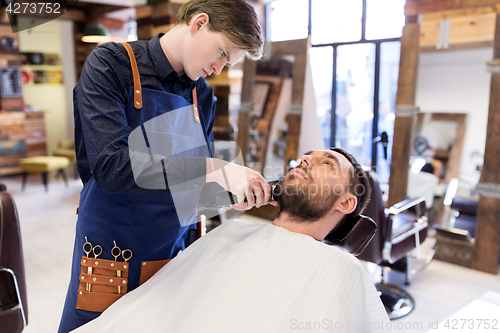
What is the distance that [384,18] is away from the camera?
4332 mm

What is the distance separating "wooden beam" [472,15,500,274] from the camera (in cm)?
292

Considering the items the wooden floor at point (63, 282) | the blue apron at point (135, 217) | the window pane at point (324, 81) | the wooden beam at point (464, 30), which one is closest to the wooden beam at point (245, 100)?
the window pane at point (324, 81)

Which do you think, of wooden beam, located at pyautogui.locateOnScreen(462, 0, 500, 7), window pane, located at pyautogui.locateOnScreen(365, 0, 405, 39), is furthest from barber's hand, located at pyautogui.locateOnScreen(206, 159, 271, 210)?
window pane, located at pyautogui.locateOnScreen(365, 0, 405, 39)

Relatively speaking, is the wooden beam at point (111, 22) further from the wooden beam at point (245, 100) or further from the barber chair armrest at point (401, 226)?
the barber chair armrest at point (401, 226)

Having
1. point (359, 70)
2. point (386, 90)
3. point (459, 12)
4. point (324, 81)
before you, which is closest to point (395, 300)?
point (459, 12)

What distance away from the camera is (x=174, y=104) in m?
1.22

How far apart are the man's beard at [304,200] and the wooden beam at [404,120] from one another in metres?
2.29

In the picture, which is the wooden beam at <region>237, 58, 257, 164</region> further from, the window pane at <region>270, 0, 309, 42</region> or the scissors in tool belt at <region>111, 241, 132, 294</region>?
the scissors in tool belt at <region>111, 241, 132, 294</region>

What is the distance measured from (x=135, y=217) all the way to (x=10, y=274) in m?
0.94

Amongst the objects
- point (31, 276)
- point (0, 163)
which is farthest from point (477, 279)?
point (0, 163)

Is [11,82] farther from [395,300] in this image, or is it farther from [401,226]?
[395,300]

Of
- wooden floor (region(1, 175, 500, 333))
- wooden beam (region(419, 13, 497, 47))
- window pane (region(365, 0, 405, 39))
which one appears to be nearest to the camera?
wooden floor (region(1, 175, 500, 333))

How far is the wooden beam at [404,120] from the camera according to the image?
10.7ft

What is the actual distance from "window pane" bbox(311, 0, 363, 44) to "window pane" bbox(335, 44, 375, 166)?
160 millimetres
